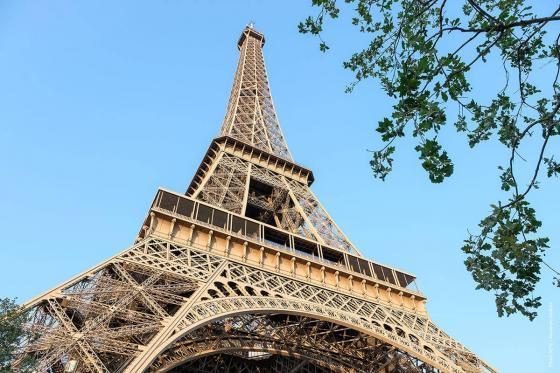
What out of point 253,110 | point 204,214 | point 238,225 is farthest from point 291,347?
point 253,110

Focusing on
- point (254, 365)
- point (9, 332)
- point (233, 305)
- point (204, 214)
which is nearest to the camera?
point (9, 332)

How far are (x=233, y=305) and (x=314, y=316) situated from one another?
12.1 feet

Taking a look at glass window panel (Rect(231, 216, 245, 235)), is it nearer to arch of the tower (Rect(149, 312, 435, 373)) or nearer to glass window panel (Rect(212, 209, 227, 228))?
glass window panel (Rect(212, 209, 227, 228))

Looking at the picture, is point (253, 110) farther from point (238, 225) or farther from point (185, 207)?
point (185, 207)

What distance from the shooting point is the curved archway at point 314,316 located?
15188mm

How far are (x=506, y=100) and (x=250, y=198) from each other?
25.4 metres

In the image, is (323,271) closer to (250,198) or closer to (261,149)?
(250,198)

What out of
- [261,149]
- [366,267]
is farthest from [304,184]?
[366,267]

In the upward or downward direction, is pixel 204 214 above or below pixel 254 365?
above

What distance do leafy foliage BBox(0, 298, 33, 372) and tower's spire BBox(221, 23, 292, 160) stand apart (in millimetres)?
23128

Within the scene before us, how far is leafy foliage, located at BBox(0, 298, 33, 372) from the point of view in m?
10.1

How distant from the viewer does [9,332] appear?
34.1 ft

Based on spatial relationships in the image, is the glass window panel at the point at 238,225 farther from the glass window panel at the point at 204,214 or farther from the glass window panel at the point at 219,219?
the glass window panel at the point at 204,214

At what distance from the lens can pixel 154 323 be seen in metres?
14.1
